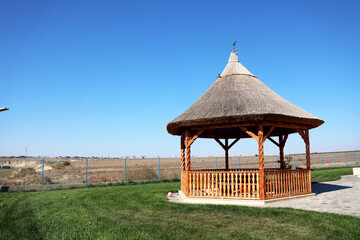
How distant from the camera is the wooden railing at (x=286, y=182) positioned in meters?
10.5

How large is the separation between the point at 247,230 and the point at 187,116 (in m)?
6.21

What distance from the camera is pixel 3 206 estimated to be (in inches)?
422

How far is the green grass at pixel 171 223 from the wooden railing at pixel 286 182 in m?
1.97

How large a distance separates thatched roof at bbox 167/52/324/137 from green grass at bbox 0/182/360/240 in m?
3.29

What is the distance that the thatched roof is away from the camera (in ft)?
33.4

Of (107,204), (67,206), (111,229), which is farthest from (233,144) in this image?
(111,229)

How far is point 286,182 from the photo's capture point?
10.9 meters

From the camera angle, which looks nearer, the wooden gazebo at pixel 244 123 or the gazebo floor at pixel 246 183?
the wooden gazebo at pixel 244 123

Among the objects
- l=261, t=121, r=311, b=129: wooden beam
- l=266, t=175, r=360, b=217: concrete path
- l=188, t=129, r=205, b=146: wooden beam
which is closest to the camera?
l=266, t=175, r=360, b=217: concrete path

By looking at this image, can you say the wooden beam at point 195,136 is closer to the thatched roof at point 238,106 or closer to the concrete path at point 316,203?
the thatched roof at point 238,106

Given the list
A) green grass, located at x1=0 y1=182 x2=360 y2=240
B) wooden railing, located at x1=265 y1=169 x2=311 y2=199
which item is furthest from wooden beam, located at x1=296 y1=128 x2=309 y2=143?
green grass, located at x1=0 y1=182 x2=360 y2=240

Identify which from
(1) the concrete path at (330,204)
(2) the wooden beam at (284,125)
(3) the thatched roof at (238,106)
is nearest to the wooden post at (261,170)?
(2) the wooden beam at (284,125)

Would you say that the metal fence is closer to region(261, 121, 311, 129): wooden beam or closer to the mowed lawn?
region(261, 121, 311, 129): wooden beam

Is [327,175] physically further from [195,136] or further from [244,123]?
[195,136]
